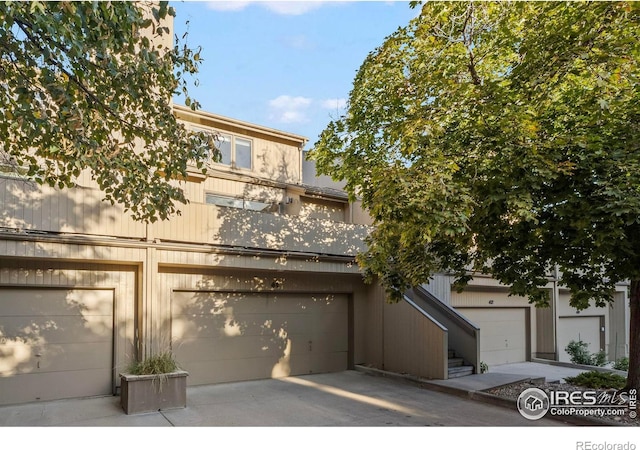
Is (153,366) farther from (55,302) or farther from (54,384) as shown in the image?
(55,302)

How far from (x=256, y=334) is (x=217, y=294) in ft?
4.62

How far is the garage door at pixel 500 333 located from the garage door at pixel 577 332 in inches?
75.6

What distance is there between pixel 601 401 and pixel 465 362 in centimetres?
376

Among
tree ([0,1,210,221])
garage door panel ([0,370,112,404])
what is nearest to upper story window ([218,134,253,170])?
tree ([0,1,210,221])

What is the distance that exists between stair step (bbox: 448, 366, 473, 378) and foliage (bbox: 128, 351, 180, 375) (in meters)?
6.54

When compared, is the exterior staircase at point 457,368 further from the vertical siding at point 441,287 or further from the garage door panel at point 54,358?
the garage door panel at point 54,358

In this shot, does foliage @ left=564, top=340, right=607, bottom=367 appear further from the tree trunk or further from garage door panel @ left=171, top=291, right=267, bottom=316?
garage door panel @ left=171, top=291, right=267, bottom=316

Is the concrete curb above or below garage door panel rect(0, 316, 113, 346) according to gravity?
below

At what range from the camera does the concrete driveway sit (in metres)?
8.23

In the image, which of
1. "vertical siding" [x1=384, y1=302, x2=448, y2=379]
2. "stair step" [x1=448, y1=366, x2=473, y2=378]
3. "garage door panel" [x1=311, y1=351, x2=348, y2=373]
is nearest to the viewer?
"vertical siding" [x1=384, y1=302, x2=448, y2=379]

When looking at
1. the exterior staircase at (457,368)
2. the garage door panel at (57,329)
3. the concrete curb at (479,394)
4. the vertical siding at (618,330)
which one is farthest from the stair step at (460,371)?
the vertical siding at (618,330)
